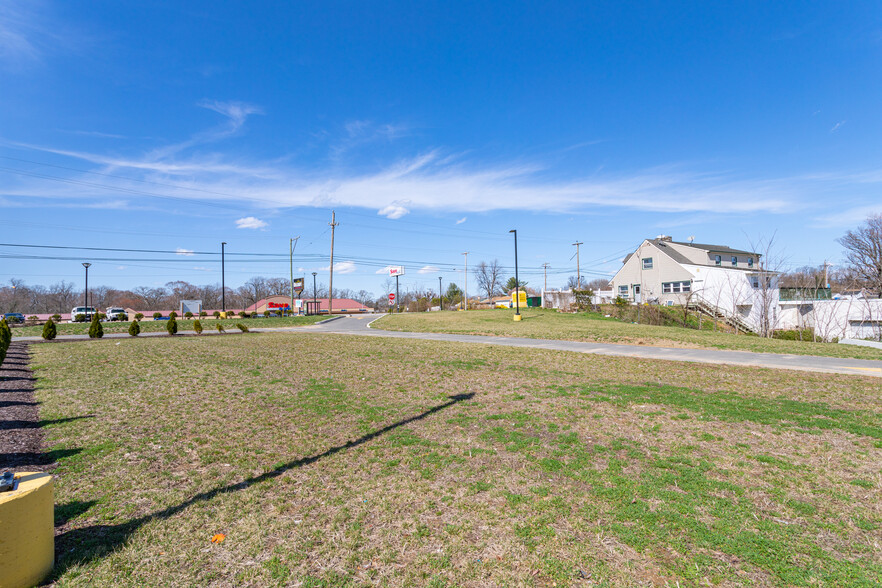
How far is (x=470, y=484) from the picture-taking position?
177 inches

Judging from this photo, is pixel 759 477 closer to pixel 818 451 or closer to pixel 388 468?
pixel 818 451

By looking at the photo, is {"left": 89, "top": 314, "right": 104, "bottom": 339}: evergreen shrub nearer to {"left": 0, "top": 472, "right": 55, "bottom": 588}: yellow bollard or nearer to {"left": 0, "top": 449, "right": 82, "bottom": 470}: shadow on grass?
{"left": 0, "top": 449, "right": 82, "bottom": 470}: shadow on grass

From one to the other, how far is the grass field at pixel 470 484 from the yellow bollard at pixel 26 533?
180 mm

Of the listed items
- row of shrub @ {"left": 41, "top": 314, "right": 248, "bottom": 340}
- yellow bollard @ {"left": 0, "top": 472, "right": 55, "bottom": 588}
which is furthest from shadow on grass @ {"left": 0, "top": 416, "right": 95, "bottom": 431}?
row of shrub @ {"left": 41, "top": 314, "right": 248, "bottom": 340}

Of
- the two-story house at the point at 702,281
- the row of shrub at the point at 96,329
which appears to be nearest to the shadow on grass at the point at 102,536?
the row of shrub at the point at 96,329

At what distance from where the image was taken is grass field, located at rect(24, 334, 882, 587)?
306 centimetres

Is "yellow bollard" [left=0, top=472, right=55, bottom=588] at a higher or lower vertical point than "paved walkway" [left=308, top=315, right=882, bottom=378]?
higher

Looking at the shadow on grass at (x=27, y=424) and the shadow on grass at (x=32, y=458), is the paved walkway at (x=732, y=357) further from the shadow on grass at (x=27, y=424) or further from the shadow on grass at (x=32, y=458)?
the shadow on grass at (x=32, y=458)

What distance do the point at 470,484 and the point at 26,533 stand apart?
11.8ft

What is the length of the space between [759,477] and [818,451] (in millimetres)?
1592

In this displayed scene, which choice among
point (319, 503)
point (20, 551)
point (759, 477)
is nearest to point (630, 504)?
point (759, 477)

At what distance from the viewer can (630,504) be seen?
156 inches

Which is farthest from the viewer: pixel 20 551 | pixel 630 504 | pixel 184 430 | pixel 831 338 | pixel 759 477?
pixel 831 338

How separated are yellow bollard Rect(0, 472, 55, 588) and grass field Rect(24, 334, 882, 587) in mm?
180
